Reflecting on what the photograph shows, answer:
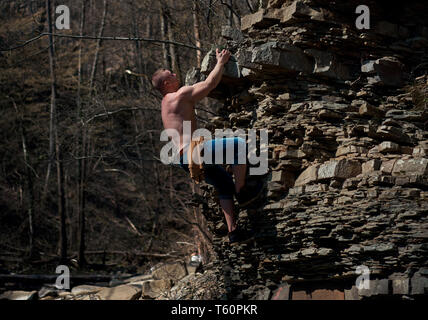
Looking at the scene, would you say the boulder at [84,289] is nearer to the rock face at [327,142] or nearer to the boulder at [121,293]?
the boulder at [121,293]

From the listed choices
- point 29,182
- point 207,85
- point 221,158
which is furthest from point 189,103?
point 29,182

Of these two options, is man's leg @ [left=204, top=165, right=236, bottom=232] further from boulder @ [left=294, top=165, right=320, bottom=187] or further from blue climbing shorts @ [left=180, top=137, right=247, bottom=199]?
boulder @ [left=294, top=165, right=320, bottom=187]

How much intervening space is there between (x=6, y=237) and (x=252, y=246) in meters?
14.7

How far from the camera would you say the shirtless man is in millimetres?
7363

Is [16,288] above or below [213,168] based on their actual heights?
below

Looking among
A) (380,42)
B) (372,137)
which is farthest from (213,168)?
(380,42)

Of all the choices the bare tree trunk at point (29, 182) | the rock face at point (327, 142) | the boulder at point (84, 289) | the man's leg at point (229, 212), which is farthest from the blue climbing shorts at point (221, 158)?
the bare tree trunk at point (29, 182)

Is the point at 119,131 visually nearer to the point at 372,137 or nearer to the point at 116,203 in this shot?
the point at 116,203

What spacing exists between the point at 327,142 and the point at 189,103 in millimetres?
1602

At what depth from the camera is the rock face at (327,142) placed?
6797 mm

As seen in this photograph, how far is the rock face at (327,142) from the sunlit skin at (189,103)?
33 centimetres

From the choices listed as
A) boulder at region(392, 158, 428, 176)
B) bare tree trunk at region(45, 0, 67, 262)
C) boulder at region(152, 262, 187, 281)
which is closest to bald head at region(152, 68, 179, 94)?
boulder at region(392, 158, 428, 176)

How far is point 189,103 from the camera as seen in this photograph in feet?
24.6

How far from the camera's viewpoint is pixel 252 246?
308 inches
